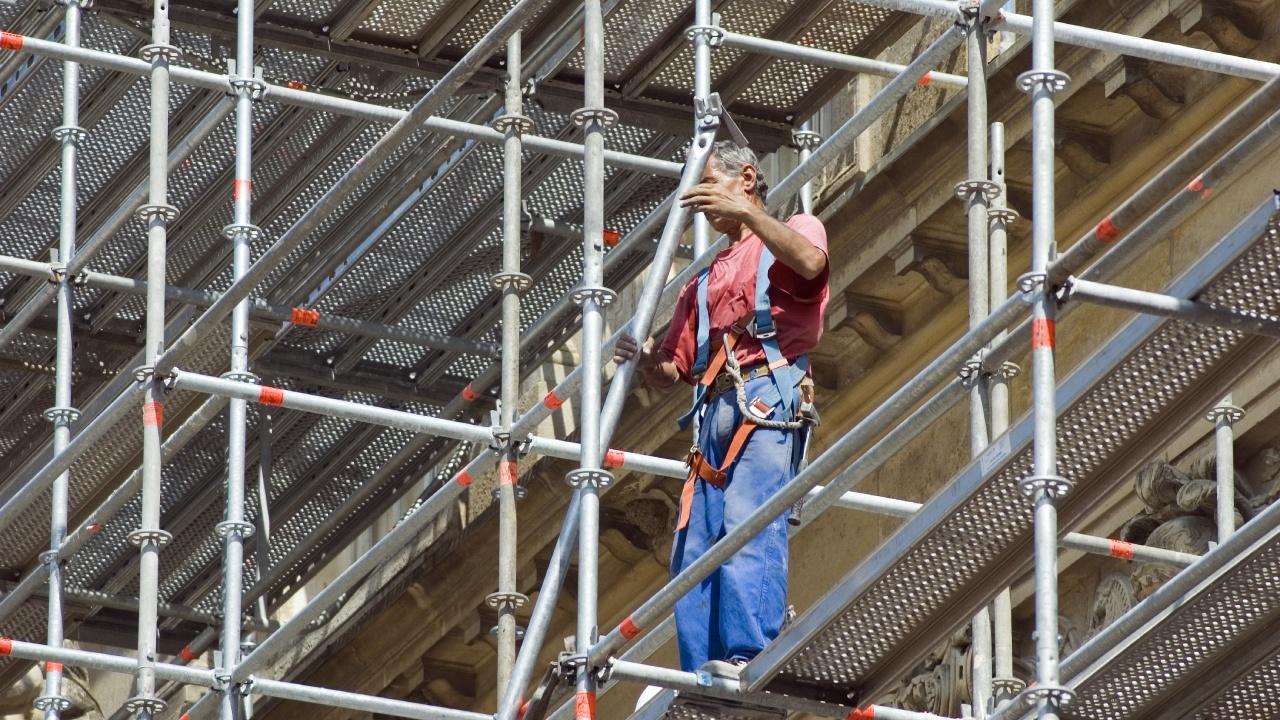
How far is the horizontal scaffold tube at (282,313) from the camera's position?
16844mm

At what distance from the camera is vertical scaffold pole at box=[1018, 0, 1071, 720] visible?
10.5 meters

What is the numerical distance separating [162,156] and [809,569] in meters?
4.33

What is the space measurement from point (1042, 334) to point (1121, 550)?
12.2 ft

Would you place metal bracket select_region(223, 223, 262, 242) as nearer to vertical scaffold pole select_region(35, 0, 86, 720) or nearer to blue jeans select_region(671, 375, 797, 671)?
vertical scaffold pole select_region(35, 0, 86, 720)

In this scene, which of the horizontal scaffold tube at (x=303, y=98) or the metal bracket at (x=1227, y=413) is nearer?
the metal bracket at (x=1227, y=413)

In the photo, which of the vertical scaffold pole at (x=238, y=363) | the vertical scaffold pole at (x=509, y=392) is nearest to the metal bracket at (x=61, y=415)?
the vertical scaffold pole at (x=238, y=363)

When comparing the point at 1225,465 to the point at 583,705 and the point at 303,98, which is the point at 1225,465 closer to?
the point at 583,705

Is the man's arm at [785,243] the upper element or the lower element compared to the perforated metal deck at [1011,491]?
upper

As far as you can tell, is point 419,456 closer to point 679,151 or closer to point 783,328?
point 679,151

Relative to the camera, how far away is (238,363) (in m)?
15.3

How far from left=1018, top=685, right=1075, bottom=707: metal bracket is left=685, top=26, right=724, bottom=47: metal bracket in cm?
493

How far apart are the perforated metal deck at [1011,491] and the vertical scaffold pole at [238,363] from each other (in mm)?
3480

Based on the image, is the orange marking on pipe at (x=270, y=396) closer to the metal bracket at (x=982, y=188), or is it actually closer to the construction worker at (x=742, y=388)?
the construction worker at (x=742, y=388)

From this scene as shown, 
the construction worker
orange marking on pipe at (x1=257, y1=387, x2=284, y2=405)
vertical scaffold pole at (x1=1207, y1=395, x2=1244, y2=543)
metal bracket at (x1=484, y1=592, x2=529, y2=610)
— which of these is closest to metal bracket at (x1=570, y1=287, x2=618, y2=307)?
the construction worker
